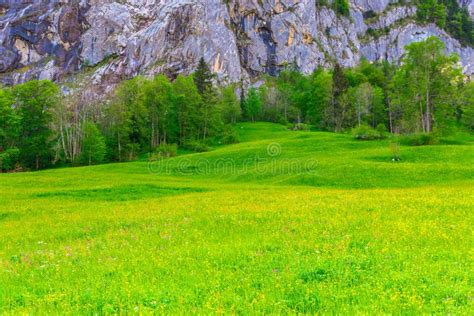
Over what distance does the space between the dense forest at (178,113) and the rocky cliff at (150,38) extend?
216 feet

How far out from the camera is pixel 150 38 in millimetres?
168375

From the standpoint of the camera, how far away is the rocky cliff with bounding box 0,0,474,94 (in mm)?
166625

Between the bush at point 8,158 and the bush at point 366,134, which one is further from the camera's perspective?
the bush at point 8,158

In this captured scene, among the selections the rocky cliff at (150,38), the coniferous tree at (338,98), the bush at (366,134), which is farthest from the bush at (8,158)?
the rocky cliff at (150,38)

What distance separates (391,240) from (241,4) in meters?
190

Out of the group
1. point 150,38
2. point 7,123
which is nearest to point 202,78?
point 7,123

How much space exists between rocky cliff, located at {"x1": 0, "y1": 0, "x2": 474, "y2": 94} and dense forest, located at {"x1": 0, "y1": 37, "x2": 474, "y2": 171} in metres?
65.8

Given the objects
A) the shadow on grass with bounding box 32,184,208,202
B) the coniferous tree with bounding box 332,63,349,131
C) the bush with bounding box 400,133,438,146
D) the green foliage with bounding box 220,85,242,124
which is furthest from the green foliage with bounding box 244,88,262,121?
the shadow on grass with bounding box 32,184,208,202

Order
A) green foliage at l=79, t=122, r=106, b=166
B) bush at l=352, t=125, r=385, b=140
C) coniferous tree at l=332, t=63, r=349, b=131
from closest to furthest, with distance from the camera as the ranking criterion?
bush at l=352, t=125, r=385, b=140 < green foliage at l=79, t=122, r=106, b=166 < coniferous tree at l=332, t=63, r=349, b=131

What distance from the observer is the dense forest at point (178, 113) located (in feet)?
187

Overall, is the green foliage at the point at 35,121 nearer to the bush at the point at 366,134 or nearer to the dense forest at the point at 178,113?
the dense forest at the point at 178,113

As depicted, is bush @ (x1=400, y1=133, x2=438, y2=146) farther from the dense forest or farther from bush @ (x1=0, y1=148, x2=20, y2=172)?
bush @ (x1=0, y1=148, x2=20, y2=172)

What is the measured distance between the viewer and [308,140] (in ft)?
207

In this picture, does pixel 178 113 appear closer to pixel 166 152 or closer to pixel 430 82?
pixel 166 152
